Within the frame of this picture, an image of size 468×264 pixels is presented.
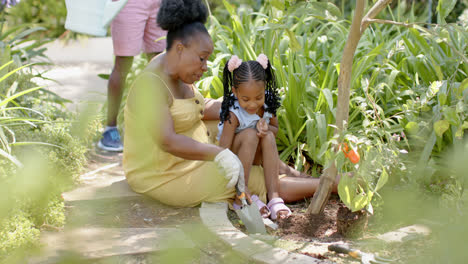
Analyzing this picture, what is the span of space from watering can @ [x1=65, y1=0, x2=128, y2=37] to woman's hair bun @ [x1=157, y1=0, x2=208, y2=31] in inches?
31.0

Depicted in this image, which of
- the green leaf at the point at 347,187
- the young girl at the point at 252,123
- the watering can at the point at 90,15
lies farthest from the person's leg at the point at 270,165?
the watering can at the point at 90,15

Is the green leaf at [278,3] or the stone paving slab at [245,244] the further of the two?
the green leaf at [278,3]

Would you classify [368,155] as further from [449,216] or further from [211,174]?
[211,174]

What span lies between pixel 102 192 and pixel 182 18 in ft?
3.30

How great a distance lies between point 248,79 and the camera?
7.93 feet

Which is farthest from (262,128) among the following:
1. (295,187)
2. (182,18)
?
(182,18)

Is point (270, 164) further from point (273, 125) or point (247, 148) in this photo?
point (273, 125)

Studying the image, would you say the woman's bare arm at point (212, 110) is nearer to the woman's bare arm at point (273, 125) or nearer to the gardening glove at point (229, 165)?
the woman's bare arm at point (273, 125)

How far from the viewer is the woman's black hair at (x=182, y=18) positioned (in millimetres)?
2291

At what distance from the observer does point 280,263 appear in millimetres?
1689

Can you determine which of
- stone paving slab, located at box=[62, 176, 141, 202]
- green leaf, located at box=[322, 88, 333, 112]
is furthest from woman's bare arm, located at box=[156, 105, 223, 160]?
green leaf, located at box=[322, 88, 333, 112]

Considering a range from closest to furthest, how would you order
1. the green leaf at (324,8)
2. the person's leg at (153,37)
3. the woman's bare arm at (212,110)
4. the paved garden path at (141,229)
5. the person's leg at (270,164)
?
the paved garden path at (141,229), the green leaf at (324,8), the person's leg at (270,164), the woman's bare arm at (212,110), the person's leg at (153,37)

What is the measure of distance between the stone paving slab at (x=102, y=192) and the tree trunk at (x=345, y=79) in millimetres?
951

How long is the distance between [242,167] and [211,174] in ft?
0.75
